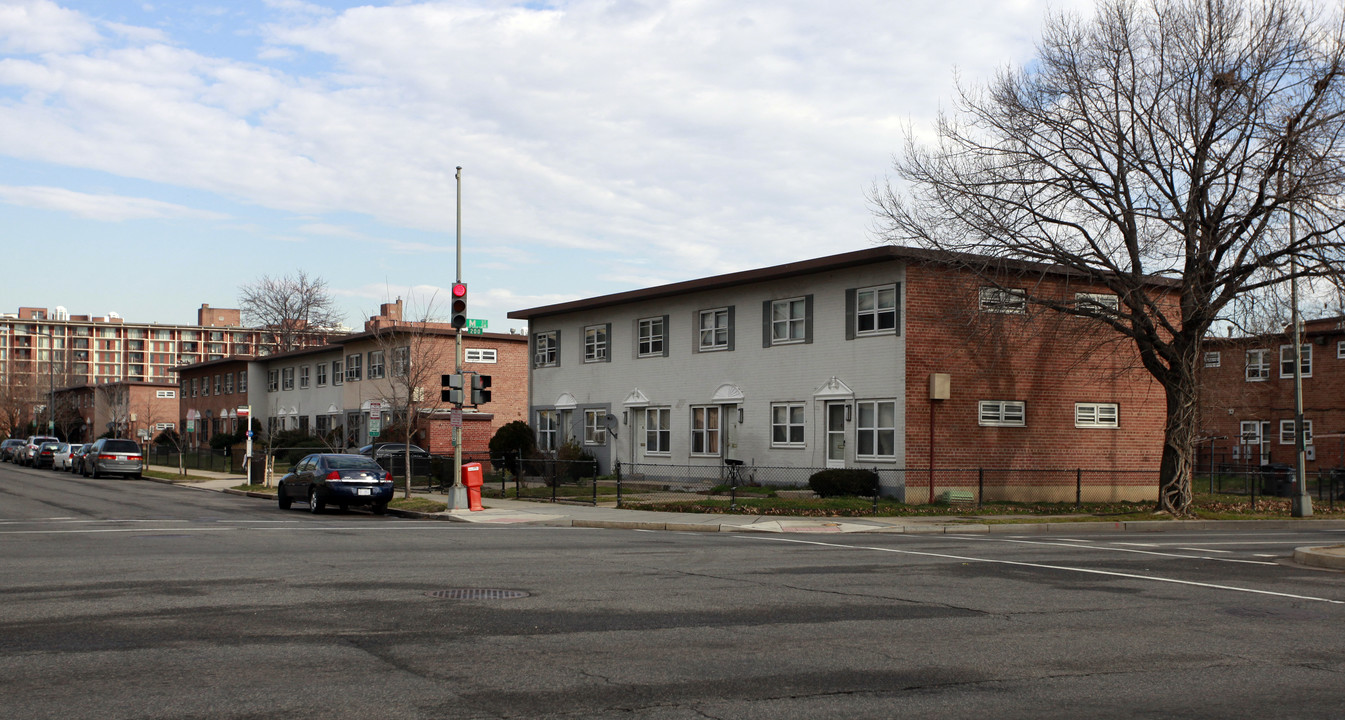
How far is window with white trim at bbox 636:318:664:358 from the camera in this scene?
39.5m

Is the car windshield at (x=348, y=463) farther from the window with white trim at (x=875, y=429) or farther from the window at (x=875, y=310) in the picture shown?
the window at (x=875, y=310)

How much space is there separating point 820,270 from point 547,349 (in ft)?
51.2

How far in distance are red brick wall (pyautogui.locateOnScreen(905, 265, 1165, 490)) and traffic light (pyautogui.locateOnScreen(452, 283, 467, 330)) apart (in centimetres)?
1168

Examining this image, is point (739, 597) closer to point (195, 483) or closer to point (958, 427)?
point (958, 427)

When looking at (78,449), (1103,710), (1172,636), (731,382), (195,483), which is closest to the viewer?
(1103,710)

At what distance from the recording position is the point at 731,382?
3625 cm

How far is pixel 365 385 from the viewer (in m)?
58.2

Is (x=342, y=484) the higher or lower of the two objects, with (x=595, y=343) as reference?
lower

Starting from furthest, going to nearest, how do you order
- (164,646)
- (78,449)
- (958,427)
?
(78,449)
(958,427)
(164,646)

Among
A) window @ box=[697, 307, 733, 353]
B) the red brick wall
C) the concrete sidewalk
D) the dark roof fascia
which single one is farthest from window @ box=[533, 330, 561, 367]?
the red brick wall

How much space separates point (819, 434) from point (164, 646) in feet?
83.1

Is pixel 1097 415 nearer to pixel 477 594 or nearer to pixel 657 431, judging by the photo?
pixel 657 431

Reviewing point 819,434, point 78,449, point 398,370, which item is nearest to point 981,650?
point 819,434

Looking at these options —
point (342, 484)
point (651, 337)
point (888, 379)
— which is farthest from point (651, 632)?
point (651, 337)
